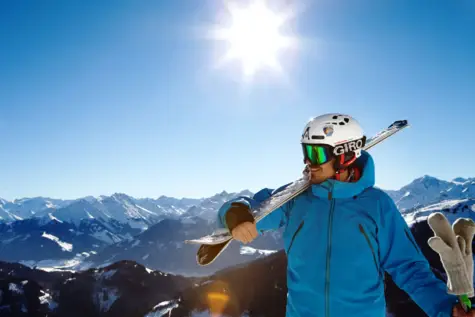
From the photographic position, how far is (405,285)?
4.36m

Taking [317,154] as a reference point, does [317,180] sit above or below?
below

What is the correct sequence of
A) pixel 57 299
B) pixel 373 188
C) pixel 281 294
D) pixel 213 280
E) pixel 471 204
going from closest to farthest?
1. pixel 373 188
2. pixel 281 294
3. pixel 213 280
4. pixel 57 299
5. pixel 471 204

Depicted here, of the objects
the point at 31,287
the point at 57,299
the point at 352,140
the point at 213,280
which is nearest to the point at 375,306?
the point at 352,140

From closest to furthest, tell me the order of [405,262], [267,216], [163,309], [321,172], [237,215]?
[405,262]
[237,215]
[321,172]
[267,216]
[163,309]

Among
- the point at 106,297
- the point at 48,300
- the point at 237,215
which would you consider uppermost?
the point at 48,300

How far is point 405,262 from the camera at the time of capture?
14.6ft

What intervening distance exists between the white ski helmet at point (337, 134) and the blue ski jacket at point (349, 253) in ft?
1.54

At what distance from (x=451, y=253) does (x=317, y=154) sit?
2.39 meters

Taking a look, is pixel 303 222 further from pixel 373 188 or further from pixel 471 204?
pixel 471 204

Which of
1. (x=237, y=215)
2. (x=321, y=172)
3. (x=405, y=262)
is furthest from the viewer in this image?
(x=321, y=172)

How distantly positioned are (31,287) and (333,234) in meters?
112

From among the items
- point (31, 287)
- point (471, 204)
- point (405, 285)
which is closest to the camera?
point (405, 285)

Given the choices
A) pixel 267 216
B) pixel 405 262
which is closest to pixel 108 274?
pixel 267 216

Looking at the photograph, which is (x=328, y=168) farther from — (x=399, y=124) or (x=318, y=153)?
(x=399, y=124)
